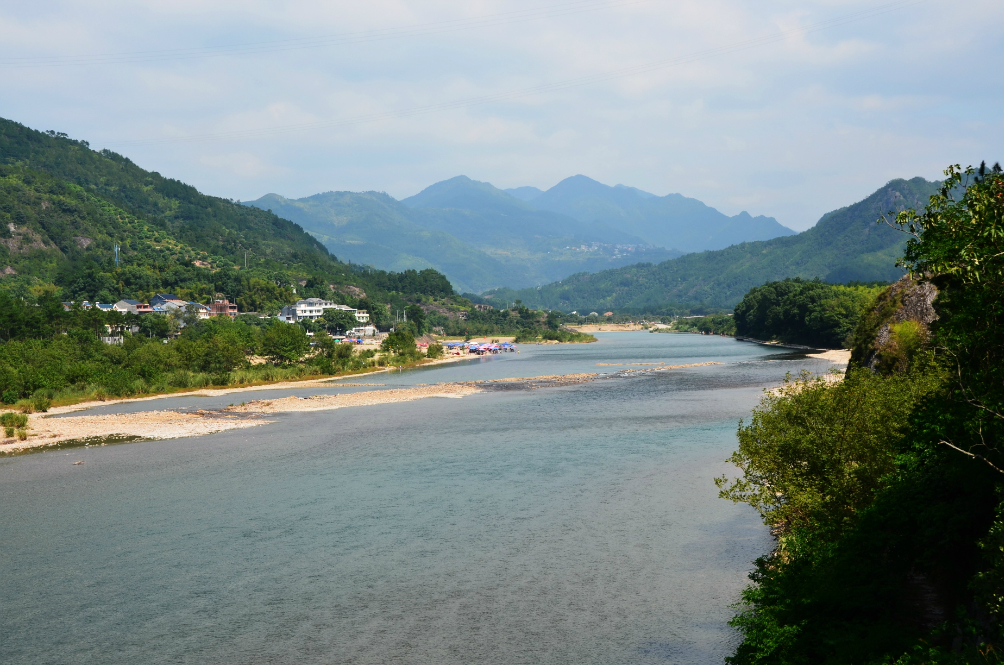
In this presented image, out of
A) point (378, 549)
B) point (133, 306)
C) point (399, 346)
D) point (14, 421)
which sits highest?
point (133, 306)

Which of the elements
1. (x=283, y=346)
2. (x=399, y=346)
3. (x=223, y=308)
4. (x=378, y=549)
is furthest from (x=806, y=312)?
(x=223, y=308)

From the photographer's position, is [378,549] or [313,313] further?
[313,313]

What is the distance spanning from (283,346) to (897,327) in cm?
7969

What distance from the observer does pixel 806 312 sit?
447ft

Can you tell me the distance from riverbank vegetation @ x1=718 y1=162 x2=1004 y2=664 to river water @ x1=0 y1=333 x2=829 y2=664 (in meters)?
3.37

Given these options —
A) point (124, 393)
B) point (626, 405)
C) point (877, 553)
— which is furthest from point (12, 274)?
point (877, 553)

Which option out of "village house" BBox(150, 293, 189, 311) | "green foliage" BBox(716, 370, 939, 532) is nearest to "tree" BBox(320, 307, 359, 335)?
"village house" BBox(150, 293, 189, 311)

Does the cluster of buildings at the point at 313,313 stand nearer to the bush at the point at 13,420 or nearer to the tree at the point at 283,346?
the tree at the point at 283,346

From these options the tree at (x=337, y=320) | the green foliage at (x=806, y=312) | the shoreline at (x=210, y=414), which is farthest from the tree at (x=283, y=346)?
the green foliage at (x=806, y=312)

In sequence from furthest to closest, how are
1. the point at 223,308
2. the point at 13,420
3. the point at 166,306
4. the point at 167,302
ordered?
the point at 223,308 → the point at 167,302 → the point at 166,306 → the point at 13,420

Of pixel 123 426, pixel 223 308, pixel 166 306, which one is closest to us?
pixel 123 426

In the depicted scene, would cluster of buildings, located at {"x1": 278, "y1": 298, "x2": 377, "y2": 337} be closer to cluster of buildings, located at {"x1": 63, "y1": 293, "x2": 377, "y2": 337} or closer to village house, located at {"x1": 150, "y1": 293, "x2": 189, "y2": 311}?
cluster of buildings, located at {"x1": 63, "y1": 293, "x2": 377, "y2": 337}

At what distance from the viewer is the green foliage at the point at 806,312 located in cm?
12050

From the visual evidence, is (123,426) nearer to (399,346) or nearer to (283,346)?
(283,346)
